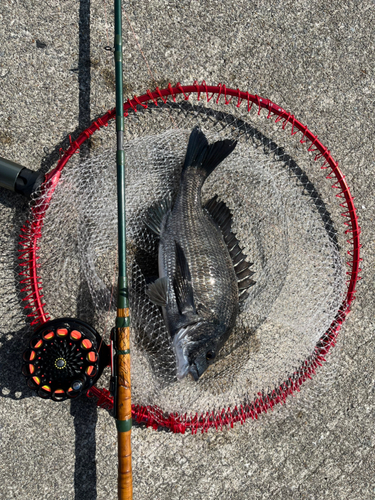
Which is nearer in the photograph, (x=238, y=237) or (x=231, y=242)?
(x=231, y=242)

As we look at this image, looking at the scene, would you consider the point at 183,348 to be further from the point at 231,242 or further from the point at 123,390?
the point at 231,242

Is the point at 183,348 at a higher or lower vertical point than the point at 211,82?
lower

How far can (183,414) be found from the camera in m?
2.14

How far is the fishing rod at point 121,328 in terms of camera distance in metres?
1.77

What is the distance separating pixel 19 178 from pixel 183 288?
963 mm

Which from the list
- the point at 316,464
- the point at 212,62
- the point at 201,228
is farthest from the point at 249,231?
the point at 316,464

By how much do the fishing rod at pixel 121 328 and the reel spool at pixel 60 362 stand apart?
151mm

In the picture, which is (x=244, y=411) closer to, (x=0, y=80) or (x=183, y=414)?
(x=183, y=414)

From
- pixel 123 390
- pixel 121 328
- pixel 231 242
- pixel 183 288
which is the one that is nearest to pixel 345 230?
pixel 231 242

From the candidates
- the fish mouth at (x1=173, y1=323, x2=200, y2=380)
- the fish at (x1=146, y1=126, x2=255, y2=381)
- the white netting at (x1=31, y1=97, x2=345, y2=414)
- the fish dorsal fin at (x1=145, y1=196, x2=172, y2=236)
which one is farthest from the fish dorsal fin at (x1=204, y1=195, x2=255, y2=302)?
the fish mouth at (x1=173, y1=323, x2=200, y2=380)

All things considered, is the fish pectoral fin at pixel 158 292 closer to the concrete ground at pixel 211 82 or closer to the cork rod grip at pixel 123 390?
the cork rod grip at pixel 123 390

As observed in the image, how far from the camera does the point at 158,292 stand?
1.90 metres

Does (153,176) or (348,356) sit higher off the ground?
(153,176)

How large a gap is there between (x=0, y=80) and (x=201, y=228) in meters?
1.31
